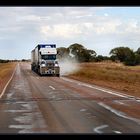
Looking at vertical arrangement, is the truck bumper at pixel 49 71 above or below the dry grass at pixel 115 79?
above

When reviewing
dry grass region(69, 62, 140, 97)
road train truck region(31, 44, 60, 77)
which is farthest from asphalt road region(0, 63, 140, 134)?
road train truck region(31, 44, 60, 77)

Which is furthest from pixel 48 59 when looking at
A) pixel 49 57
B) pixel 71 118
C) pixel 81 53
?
pixel 81 53

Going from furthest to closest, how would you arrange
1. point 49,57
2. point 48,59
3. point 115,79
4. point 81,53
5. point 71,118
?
point 81,53 → point 49,57 → point 48,59 → point 115,79 → point 71,118

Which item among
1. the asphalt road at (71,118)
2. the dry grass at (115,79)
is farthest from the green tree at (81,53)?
the asphalt road at (71,118)

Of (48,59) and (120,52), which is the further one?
(120,52)

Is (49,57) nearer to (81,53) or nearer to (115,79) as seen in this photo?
(115,79)

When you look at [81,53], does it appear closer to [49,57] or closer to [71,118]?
[49,57]

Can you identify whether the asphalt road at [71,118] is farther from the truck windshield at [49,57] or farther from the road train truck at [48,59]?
the truck windshield at [49,57]

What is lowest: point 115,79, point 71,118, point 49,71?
point 115,79

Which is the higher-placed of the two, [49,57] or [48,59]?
[49,57]

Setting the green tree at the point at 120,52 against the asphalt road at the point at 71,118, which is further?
the green tree at the point at 120,52

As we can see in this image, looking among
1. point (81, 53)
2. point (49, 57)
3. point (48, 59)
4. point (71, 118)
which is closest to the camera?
point (71, 118)

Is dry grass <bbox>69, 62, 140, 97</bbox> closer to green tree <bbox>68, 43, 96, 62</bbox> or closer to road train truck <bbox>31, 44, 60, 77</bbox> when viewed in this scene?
road train truck <bbox>31, 44, 60, 77</bbox>
